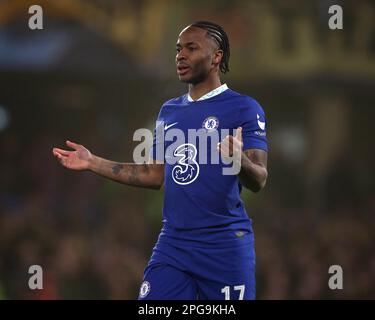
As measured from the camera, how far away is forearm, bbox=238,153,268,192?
4.72 metres

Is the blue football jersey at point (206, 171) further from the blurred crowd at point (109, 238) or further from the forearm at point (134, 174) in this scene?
the blurred crowd at point (109, 238)

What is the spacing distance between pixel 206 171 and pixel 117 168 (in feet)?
1.98

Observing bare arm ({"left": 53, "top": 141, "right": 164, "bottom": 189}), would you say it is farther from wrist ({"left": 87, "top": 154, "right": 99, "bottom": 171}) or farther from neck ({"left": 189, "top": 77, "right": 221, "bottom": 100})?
neck ({"left": 189, "top": 77, "right": 221, "bottom": 100})

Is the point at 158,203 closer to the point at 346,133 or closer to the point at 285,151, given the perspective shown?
the point at 285,151

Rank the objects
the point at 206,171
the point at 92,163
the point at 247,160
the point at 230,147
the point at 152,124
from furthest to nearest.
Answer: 1. the point at 152,124
2. the point at 92,163
3. the point at 206,171
4. the point at 247,160
5. the point at 230,147

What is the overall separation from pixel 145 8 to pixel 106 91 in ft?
4.20

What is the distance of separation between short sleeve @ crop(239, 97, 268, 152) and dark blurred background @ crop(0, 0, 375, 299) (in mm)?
4727

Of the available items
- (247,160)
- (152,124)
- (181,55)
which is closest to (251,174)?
(247,160)

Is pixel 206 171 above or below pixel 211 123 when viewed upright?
below

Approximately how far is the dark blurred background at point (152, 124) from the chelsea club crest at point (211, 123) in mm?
4673

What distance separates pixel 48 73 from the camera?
12.3 m

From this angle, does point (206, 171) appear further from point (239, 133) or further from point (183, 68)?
point (183, 68)

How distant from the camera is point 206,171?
197 inches

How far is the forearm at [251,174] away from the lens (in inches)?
186
